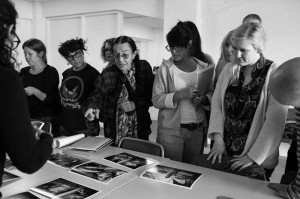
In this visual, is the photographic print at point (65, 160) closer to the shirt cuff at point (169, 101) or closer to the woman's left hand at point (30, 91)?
the shirt cuff at point (169, 101)

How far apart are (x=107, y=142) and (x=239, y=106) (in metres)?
0.88

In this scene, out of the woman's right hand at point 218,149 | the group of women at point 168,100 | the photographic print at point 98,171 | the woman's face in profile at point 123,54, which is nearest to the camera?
the group of women at point 168,100

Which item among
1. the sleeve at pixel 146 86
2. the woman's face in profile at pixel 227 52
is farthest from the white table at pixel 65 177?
the woman's face in profile at pixel 227 52

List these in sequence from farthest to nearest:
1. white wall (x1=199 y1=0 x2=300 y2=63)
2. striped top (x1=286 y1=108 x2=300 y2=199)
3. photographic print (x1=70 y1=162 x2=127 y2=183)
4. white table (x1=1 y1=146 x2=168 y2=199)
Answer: white wall (x1=199 y1=0 x2=300 y2=63) → photographic print (x1=70 y1=162 x2=127 y2=183) → white table (x1=1 y1=146 x2=168 y2=199) → striped top (x1=286 y1=108 x2=300 y2=199)

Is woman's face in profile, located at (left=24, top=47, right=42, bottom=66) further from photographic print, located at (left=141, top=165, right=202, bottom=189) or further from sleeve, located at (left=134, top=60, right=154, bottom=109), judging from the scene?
photographic print, located at (left=141, top=165, right=202, bottom=189)

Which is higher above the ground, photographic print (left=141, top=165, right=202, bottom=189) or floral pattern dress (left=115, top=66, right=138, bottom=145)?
floral pattern dress (left=115, top=66, right=138, bottom=145)

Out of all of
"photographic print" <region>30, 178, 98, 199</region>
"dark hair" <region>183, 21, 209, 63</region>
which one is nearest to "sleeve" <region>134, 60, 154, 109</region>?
"dark hair" <region>183, 21, 209, 63</region>

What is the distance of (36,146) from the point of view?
85cm

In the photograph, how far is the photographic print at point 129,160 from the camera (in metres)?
1.51

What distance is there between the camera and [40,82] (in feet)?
8.57

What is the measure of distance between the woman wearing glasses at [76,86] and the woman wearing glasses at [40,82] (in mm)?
223

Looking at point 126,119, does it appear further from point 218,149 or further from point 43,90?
point 43,90

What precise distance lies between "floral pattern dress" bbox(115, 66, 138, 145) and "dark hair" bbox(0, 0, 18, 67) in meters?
1.19

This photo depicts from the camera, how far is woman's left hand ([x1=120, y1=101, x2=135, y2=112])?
198 centimetres
